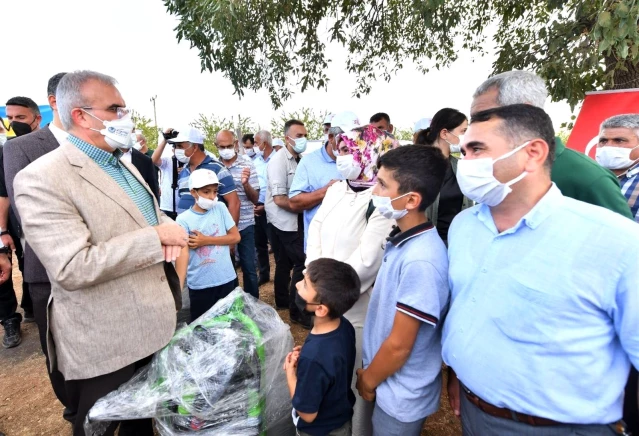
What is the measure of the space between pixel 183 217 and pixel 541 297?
257cm

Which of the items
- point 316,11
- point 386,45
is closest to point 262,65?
point 316,11

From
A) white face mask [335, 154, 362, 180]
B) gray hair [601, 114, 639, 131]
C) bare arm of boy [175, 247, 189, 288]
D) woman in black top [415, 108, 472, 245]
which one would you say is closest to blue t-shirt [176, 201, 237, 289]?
bare arm of boy [175, 247, 189, 288]

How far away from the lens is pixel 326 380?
142 cm

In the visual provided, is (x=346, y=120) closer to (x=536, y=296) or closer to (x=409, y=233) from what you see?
(x=409, y=233)

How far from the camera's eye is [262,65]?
5.54 meters

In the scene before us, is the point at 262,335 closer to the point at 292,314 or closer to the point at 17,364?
the point at 292,314

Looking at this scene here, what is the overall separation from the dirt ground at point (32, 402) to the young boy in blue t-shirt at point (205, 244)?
1.13 meters

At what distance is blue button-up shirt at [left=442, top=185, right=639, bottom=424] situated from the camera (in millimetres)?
978

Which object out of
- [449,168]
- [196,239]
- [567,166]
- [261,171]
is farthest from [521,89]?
[261,171]

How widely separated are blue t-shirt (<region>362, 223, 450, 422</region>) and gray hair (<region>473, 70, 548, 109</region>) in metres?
0.75

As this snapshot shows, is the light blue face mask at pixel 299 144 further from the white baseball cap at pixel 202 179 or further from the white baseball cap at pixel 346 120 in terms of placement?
the white baseball cap at pixel 202 179

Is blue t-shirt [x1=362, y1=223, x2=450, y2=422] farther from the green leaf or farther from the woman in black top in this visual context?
the green leaf

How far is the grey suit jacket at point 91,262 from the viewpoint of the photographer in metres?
1.38

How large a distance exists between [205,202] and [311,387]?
1.87 meters
